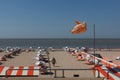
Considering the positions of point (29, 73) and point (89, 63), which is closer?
point (29, 73)

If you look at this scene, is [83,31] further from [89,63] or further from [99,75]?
[89,63]

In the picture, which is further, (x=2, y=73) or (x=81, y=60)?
(x=81, y=60)

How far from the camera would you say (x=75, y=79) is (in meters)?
15.0

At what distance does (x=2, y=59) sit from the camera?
2975cm

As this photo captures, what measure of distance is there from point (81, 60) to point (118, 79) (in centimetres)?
1552

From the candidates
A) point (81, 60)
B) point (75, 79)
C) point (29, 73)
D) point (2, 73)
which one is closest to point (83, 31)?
point (75, 79)

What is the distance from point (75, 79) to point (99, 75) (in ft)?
3.99

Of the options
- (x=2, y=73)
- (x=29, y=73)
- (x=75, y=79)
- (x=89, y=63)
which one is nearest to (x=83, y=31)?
(x=75, y=79)

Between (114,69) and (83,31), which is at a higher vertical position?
(83,31)

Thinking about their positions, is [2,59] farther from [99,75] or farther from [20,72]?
[99,75]

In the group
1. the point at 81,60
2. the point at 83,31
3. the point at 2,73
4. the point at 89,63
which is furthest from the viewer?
the point at 81,60

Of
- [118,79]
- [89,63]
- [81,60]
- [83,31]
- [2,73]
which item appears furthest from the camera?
[81,60]

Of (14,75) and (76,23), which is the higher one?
(76,23)

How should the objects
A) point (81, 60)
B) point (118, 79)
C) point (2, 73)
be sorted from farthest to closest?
point (81, 60)
point (2, 73)
point (118, 79)
